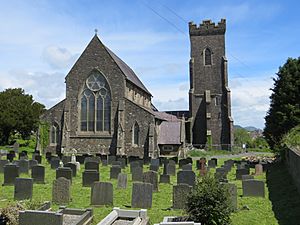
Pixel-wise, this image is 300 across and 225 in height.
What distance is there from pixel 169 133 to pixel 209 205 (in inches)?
1172

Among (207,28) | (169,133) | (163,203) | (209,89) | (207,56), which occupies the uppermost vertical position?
(207,28)

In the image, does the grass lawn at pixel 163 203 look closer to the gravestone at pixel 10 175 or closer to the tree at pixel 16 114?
the gravestone at pixel 10 175

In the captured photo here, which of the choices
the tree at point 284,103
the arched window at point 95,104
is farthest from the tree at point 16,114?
the tree at point 284,103

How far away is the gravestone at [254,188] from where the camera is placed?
1309 cm

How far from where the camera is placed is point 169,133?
38312mm

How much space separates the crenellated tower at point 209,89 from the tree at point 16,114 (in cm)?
2559

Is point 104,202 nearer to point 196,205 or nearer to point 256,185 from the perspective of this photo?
point 196,205

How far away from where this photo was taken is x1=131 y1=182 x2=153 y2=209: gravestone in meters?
11.5

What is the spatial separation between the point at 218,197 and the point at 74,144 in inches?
1113

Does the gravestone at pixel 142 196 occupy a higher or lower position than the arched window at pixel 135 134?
lower

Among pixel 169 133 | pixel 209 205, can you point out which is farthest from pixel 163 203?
pixel 169 133

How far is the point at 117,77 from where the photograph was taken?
3569 cm

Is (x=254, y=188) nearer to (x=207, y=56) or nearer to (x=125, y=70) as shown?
(x=125, y=70)

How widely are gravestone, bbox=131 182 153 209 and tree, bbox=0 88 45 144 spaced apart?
4468 cm
